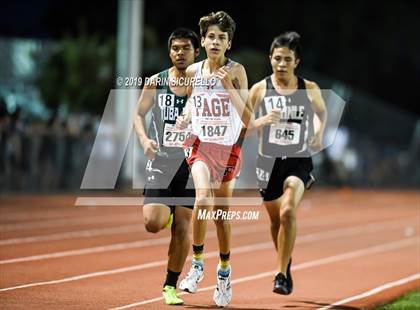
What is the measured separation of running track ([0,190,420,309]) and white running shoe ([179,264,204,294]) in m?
0.16

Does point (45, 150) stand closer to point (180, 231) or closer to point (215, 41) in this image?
point (180, 231)

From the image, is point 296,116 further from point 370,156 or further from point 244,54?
point 370,156

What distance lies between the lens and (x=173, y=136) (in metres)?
8.64

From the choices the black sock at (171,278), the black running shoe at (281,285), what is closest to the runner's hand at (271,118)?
the black running shoe at (281,285)

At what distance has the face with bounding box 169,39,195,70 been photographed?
8516mm

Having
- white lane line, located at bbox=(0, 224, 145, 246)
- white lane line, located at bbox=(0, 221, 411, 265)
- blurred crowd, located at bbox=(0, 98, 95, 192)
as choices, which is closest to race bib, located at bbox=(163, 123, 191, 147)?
white lane line, located at bbox=(0, 221, 411, 265)

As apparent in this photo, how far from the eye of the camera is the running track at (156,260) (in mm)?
9344

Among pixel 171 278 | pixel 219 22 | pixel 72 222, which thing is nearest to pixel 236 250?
pixel 72 222

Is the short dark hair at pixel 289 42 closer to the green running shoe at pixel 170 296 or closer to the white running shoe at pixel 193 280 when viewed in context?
the white running shoe at pixel 193 280

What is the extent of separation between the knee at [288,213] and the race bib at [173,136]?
1188 millimetres

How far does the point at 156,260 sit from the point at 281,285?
3913 mm

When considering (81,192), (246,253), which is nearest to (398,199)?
(81,192)

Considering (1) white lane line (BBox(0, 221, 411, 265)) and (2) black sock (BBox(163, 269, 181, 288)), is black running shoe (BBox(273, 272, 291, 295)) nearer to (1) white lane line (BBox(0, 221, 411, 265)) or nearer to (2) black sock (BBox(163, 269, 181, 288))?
(2) black sock (BBox(163, 269, 181, 288))

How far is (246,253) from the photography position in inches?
555
